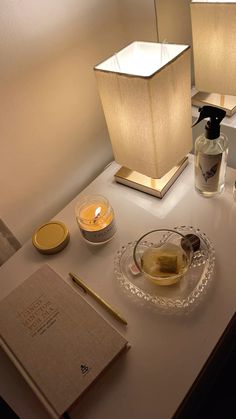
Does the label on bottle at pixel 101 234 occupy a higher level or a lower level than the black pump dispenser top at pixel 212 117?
lower

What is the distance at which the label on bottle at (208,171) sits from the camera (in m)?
0.66

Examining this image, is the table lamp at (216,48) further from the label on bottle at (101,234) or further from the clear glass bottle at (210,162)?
the label on bottle at (101,234)

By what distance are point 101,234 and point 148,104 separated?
0.88ft

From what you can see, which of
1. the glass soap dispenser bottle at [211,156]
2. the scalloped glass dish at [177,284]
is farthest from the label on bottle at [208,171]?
the scalloped glass dish at [177,284]

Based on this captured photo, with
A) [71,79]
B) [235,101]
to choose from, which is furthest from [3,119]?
[235,101]

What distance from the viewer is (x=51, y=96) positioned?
0.70 metres

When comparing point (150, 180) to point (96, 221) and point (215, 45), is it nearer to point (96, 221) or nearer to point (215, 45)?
point (96, 221)

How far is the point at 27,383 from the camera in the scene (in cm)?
50

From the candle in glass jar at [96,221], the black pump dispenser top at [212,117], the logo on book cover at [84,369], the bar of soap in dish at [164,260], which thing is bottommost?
the logo on book cover at [84,369]

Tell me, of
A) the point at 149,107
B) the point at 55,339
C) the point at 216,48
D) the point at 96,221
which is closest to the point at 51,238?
the point at 96,221

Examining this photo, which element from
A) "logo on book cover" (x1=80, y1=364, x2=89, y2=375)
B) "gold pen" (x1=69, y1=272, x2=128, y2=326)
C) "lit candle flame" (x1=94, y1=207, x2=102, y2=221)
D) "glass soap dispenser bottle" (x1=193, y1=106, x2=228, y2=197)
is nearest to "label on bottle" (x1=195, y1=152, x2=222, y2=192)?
"glass soap dispenser bottle" (x1=193, y1=106, x2=228, y2=197)

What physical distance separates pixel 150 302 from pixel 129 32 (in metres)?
0.67

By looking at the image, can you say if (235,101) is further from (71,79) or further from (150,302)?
(150,302)

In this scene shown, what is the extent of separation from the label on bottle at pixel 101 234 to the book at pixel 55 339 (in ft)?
0.35
